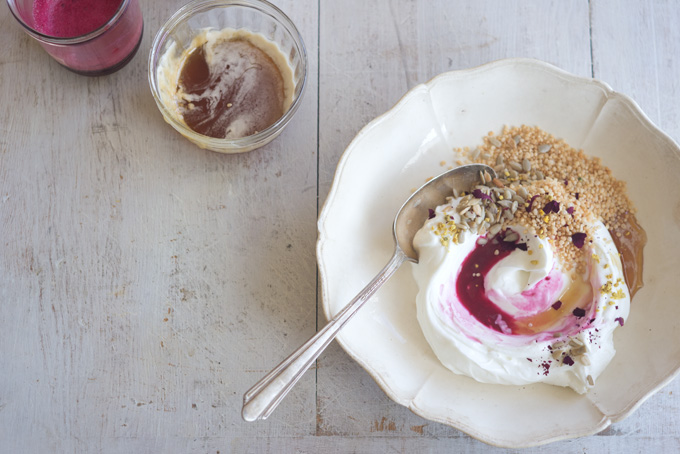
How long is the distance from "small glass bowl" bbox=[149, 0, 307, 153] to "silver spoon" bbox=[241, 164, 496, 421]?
0.36 metres

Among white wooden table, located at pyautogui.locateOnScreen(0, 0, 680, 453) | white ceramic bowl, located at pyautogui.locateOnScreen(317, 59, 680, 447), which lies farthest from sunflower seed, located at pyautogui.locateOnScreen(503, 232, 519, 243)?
white wooden table, located at pyautogui.locateOnScreen(0, 0, 680, 453)

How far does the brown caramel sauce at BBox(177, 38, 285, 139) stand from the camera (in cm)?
136

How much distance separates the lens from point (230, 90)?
54.1 inches

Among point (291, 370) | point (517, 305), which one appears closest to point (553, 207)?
point (517, 305)

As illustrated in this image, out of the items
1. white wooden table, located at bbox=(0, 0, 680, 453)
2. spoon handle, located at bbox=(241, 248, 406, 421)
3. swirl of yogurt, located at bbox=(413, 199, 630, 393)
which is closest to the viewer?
spoon handle, located at bbox=(241, 248, 406, 421)

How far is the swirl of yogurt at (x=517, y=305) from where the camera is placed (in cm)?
123

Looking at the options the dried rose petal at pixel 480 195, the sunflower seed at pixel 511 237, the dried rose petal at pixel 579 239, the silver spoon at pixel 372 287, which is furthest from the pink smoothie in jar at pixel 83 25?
the dried rose petal at pixel 579 239

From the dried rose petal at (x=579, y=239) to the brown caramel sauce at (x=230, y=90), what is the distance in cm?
72

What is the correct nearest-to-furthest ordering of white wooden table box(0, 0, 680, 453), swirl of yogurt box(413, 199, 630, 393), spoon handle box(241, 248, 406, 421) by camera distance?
spoon handle box(241, 248, 406, 421)
swirl of yogurt box(413, 199, 630, 393)
white wooden table box(0, 0, 680, 453)

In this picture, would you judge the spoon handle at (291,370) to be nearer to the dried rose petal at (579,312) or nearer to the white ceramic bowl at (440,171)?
the white ceramic bowl at (440,171)

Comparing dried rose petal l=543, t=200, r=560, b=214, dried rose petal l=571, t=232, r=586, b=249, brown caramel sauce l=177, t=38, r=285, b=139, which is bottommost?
dried rose petal l=571, t=232, r=586, b=249

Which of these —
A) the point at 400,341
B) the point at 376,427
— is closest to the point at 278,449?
the point at 376,427

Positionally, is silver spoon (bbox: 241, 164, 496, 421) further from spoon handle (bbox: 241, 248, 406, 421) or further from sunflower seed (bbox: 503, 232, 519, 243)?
sunflower seed (bbox: 503, 232, 519, 243)

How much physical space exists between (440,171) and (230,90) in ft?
1.76
